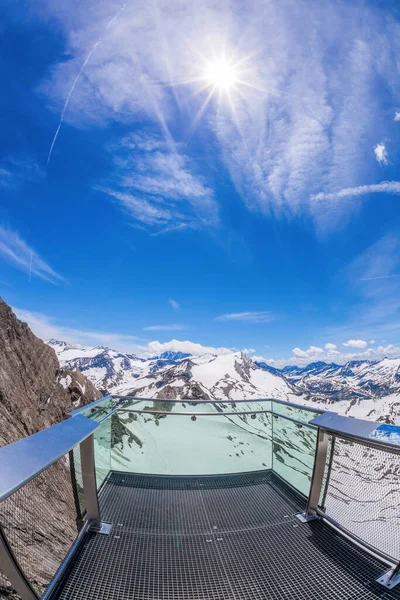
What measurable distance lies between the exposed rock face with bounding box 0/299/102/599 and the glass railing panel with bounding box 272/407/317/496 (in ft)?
9.26

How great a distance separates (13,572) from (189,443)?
326 centimetres

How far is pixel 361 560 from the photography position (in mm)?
2865

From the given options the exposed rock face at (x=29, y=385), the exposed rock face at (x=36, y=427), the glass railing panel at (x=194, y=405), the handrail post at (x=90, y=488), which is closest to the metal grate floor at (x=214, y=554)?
the handrail post at (x=90, y=488)

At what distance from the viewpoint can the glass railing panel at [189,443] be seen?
472 cm

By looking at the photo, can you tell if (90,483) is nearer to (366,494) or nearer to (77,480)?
(77,480)

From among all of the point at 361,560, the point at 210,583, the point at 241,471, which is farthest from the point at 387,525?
the point at 241,471

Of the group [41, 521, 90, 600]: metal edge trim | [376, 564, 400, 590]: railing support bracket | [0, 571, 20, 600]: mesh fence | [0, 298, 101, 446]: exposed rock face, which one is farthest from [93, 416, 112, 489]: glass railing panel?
[0, 298, 101, 446]: exposed rock face

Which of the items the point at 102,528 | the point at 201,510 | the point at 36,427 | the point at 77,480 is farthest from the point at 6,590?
the point at 36,427

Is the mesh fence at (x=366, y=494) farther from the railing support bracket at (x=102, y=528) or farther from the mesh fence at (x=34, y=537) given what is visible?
the mesh fence at (x=34, y=537)

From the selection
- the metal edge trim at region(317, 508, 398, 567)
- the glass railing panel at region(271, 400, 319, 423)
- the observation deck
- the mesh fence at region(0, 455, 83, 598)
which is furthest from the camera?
the glass railing panel at region(271, 400, 319, 423)

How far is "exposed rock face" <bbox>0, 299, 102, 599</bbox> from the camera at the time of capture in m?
2.22

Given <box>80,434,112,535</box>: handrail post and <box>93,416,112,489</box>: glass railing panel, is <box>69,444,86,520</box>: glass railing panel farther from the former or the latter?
<box>93,416,112,489</box>: glass railing panel

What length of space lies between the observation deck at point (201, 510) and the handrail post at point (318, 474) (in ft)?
0.04

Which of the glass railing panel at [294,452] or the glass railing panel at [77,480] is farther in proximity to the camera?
the glass railing panel at [294,452]
